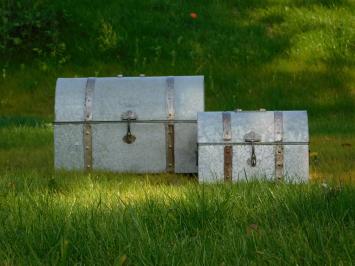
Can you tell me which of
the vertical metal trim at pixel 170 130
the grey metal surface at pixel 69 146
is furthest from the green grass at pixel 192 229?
the vertical metal trim at pixel 170 130

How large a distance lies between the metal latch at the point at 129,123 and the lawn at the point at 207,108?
1.48 feet

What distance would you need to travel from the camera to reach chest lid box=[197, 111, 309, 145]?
7.21 meters

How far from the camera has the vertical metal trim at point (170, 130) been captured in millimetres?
8000

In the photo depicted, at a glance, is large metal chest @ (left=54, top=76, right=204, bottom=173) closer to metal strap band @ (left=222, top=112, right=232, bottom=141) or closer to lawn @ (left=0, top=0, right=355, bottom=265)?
lawn @ (left=0, top=0, right=355, bottom=265)

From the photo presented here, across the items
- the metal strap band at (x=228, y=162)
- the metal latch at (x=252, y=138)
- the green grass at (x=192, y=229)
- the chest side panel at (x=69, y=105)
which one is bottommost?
the green grass at (x=192, y=229)

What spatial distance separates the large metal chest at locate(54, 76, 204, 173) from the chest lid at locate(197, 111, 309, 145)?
758 mm

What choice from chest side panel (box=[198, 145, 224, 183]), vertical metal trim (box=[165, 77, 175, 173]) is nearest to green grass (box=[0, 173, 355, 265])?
chest side panel (box=[198, 145, 224, 183])

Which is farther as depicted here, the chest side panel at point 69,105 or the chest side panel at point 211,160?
the chest side panel at point 69,105

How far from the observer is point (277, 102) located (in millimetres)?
13359

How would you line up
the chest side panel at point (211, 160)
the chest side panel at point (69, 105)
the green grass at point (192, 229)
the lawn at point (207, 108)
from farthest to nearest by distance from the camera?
the chest side panel at point (69, 105) < the chest side panel at point (211, 160) < the lawn at point (207, 108) < the green grass at point (192, 229)

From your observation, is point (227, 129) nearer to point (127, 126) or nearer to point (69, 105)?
point (127, 126)

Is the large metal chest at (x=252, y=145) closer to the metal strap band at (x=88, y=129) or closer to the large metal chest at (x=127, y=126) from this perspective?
the large metal chest at (x=127, y=126)

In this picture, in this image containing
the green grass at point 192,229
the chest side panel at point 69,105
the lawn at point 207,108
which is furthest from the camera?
the chest side panel at point 69,105

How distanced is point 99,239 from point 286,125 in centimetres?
373
